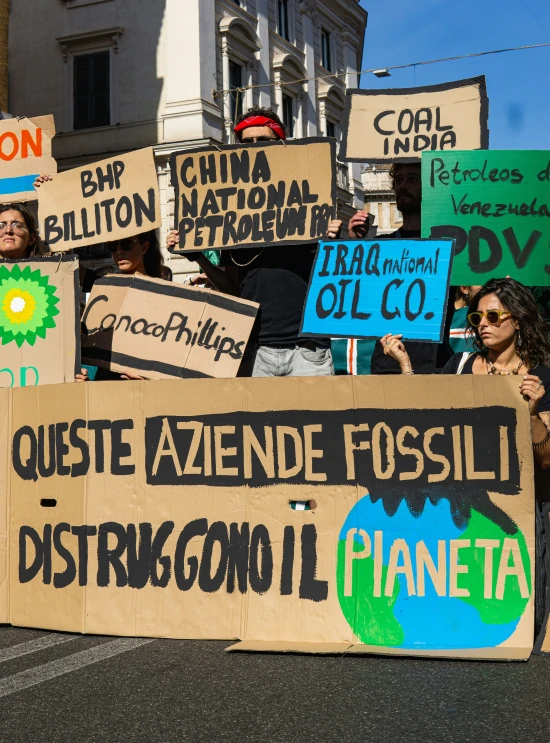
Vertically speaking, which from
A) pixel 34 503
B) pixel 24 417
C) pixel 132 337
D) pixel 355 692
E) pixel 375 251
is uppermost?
pixel 375 251

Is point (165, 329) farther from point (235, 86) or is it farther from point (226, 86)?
point (235, 86)

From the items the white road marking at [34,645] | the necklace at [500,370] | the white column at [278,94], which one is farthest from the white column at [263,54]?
the white road marking at [34,645]

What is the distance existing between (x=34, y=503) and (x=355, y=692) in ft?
5.54

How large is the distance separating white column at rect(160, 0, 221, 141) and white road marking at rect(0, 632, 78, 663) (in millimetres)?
19653

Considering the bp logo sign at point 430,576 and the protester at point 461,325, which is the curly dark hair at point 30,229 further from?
the bp logo sign at point 430,576

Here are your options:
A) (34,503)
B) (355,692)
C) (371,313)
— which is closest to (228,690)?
(355,692)

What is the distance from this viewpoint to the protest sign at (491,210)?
484 centimetres

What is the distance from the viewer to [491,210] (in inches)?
195

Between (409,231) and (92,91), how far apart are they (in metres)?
20.9

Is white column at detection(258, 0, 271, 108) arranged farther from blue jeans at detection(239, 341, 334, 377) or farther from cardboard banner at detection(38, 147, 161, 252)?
blue jeans at detection(239, 341, 334, 377)

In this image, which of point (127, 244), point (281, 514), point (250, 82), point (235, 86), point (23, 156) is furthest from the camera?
point (250, 82)

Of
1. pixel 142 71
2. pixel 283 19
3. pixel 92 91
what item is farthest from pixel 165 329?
pixel 283 19

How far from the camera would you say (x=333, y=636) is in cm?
383

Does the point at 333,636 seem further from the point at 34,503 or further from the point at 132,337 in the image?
the point at 132,337
